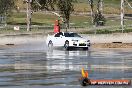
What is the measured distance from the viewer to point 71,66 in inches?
942

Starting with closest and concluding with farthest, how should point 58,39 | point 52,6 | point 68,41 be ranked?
point 68,41 < point 58,39 < point 52,6

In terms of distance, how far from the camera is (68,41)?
42.0 meters

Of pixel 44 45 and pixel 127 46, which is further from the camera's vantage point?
pixel 44 45

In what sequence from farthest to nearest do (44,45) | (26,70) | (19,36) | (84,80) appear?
(19,36) → (44,45) → (26,70) → (84,80)

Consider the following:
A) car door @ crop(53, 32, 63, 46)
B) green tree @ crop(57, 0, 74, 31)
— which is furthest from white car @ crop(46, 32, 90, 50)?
green tree @ crop(57, 0, 74, 31)

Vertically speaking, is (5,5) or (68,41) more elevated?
(5,5)

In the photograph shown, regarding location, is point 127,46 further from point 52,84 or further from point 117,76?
point 52,84

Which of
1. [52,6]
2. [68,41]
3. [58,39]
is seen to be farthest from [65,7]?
[68,41]

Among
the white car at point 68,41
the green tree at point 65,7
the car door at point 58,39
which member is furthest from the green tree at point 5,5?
the car door at point 58,39

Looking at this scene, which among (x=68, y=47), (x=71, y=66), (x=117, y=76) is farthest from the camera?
(x=68, y=47)

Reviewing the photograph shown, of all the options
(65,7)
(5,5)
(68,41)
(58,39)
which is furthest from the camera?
→ (5,5)

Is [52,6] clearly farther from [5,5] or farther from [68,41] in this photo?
[68,41]

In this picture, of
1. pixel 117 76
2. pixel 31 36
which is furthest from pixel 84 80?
pixel 31 36

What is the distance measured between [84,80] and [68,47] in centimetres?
2569
